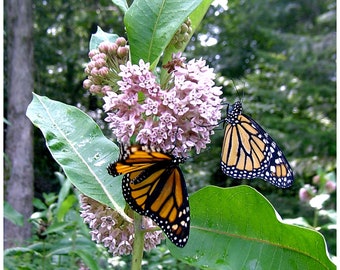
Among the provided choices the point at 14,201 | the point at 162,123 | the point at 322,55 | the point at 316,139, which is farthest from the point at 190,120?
the point at 322,55

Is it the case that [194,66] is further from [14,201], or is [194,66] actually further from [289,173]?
[14,201]

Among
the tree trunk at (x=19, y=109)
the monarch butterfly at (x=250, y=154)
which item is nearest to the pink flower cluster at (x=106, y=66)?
the monarch butterfly at (x=250, y=154)

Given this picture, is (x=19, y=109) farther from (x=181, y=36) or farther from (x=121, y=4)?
(x=181, y=36)

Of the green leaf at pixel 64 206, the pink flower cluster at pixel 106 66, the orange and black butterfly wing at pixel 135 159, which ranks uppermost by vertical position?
A: the pink flower cluster at pixel 106 66

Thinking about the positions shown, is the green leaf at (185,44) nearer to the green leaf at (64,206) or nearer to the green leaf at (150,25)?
the green leaf at (150,25)

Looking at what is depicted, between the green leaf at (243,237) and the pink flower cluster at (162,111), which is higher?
the pink flower cluster at (162,111)

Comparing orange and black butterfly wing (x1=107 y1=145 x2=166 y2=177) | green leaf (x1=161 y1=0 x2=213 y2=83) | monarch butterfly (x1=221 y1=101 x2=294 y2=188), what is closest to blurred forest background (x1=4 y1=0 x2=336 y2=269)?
monarch butterfly (x1=221 y1=101 x2=294 y2=188)

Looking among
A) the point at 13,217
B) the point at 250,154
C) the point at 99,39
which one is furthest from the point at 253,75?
the point at 99,39
